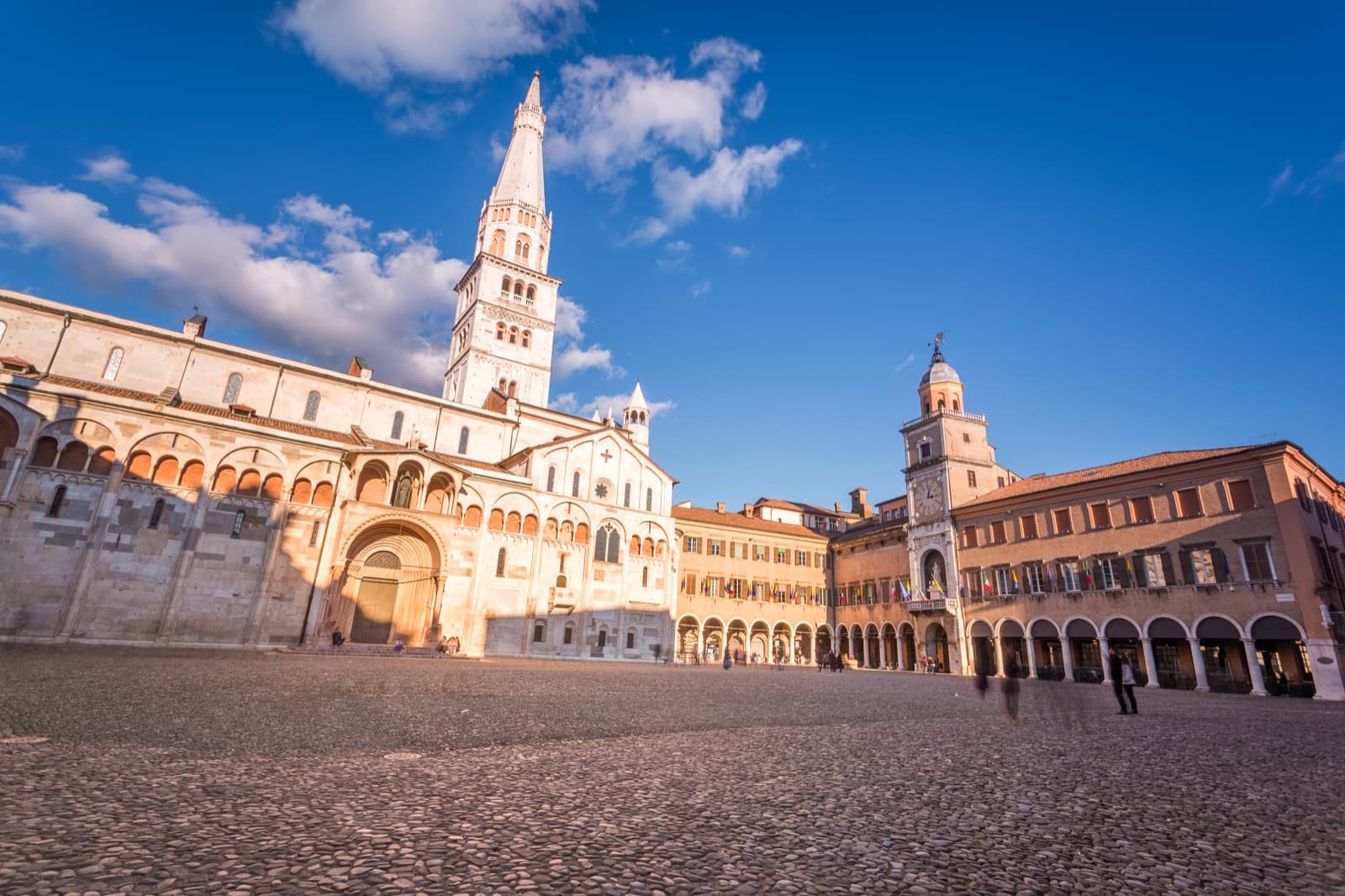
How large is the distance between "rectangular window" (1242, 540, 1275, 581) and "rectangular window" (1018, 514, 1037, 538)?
963cm

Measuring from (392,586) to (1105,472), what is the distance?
37805 millimetres

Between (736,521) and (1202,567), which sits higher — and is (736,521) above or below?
above

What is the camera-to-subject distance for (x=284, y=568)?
2636 cm

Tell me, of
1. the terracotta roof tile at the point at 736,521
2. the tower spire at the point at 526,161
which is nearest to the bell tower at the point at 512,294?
the tower spire at the point at 526,161

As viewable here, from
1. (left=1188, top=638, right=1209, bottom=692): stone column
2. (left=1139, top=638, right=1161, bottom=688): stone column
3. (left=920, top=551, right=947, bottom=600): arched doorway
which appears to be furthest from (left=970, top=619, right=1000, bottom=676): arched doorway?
(left=1188, top=638, right=1209, bottom=692): stone column

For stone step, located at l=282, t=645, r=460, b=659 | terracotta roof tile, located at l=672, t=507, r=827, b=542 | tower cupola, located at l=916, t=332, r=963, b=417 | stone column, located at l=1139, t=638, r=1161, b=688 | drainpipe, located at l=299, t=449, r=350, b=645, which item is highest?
tower cupola, located at l=916, t=332, r=963, b=417

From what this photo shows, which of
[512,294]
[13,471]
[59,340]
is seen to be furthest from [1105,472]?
[59,340]

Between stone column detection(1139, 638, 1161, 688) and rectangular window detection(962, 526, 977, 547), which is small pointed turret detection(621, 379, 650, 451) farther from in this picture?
stone column detection(1139, 638, 1161, 688)

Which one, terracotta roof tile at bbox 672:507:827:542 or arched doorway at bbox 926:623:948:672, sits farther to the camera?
terracotta roof tile at bbox 672:507:827:542

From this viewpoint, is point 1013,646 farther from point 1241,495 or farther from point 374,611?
point 374,611

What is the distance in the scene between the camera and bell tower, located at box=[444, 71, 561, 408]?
4928 cm

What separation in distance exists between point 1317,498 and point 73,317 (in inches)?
2401

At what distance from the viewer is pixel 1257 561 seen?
26734 mm

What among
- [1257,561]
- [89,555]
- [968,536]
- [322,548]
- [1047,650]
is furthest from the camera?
[968,536]
